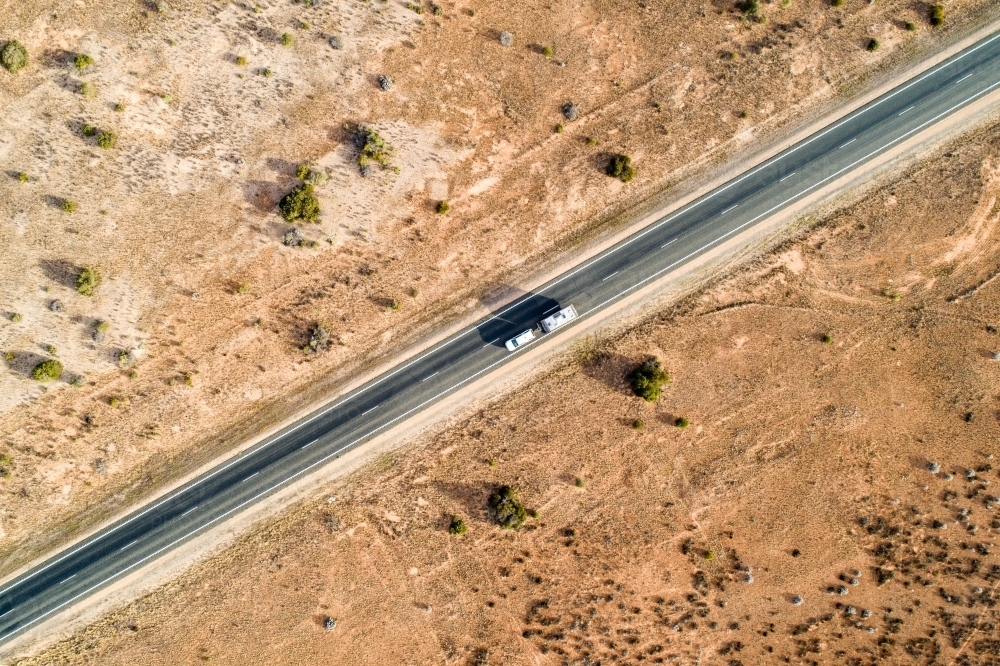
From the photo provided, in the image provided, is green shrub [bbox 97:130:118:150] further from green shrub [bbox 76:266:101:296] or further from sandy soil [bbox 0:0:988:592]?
green shrub [bbox 76:266:101:296]

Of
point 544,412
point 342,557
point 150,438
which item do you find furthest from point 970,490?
point 150,438

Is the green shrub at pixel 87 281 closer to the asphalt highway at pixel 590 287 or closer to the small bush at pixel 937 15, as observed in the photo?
the asphalt highway at pixel 590 287

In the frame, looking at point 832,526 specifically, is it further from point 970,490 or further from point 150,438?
point 150,438

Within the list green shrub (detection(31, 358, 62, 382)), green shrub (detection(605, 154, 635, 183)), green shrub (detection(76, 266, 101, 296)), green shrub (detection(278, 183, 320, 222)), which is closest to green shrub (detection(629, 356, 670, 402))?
green shrub (detection(605, 154, 635, 183))

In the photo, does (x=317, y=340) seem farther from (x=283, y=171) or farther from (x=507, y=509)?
(x=507, y=509)

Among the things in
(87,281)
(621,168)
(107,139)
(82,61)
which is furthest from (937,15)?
(87,281)

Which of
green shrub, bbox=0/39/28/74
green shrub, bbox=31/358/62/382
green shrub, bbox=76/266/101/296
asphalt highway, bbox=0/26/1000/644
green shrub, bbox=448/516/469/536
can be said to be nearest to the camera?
green shrub, bbox=0/39/28/74
